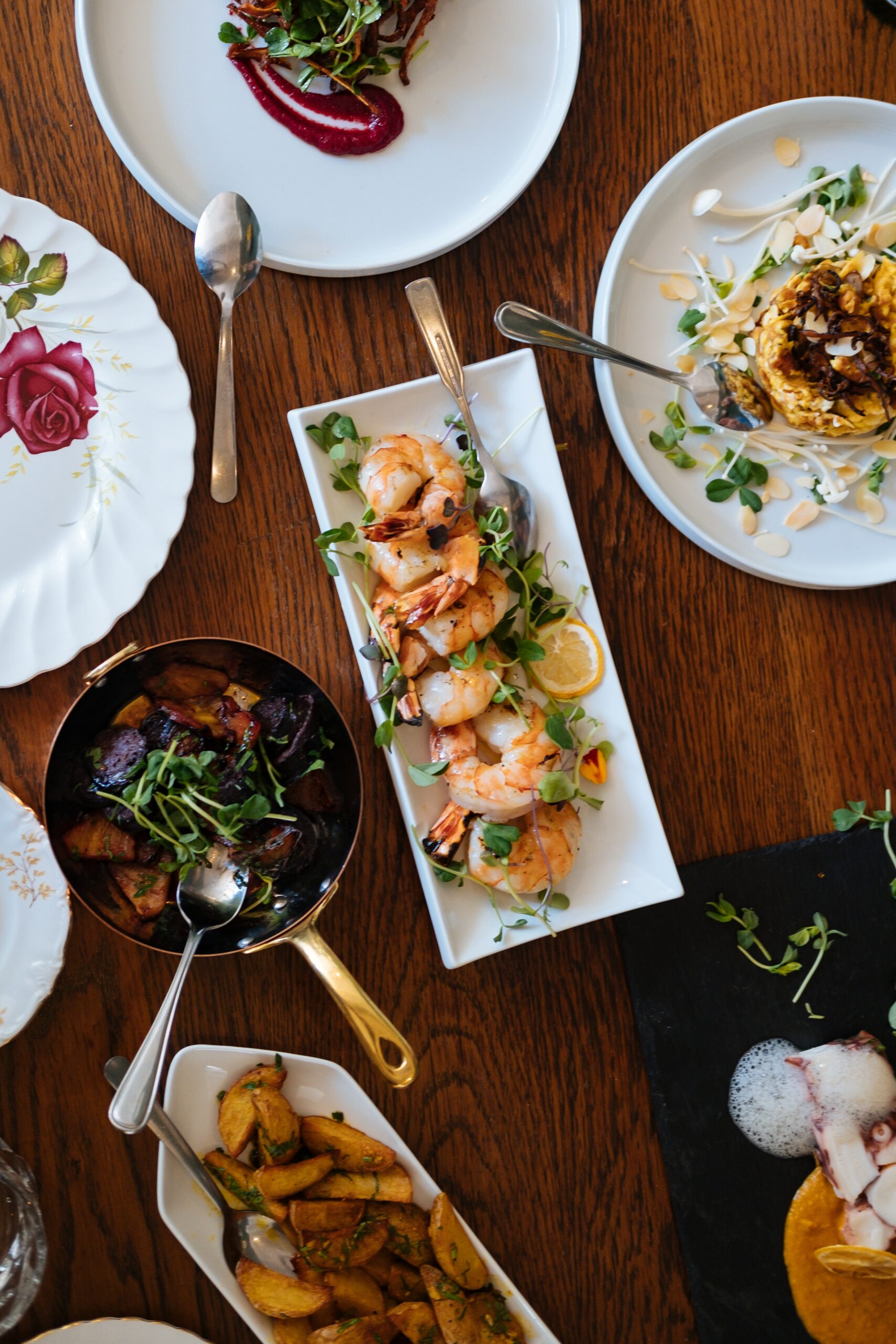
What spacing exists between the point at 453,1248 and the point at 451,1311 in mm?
68

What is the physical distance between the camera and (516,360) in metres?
1.12

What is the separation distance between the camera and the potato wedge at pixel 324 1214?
1087 mm

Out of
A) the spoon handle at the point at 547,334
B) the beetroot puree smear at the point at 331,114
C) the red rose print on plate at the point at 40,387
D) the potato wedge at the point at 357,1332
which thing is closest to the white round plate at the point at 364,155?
the beetroot puree smear at the point at 331,114

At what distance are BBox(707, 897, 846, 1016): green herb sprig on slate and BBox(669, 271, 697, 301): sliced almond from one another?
820 millimetres

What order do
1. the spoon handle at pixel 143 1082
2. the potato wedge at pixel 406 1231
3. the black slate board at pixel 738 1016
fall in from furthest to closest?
the black slate board at pixel 738 1016 < the potato wedge at pixel 406 1231 < the spoon handle at pixel 143 1082

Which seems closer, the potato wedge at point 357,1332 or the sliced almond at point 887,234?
the potato wedge at point 357,1332

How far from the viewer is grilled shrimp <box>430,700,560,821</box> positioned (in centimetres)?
107

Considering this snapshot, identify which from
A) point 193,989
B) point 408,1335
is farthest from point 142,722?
point 408,1335

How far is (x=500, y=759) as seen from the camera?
3.73 ft

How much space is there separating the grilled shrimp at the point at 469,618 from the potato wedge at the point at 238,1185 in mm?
682

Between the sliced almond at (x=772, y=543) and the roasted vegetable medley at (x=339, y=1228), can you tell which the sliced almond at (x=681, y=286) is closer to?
the sliced almond at (x=772, y=543)

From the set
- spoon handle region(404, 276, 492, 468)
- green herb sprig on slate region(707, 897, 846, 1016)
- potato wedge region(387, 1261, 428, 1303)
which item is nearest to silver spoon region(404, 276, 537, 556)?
spoon handle region(404, 276, 492, 468)

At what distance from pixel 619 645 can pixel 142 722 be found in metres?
0.63

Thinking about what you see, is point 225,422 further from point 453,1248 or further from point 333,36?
point 453,1248
